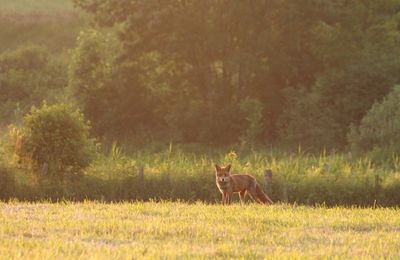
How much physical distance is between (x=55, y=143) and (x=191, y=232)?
572 inches

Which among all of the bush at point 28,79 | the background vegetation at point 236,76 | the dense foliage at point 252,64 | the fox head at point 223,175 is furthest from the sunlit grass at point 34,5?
the fox head at point 223,175

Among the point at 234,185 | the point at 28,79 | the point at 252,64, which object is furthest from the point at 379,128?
the point at 28,79

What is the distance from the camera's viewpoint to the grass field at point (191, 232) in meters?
15.0

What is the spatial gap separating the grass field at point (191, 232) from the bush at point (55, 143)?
8.04m

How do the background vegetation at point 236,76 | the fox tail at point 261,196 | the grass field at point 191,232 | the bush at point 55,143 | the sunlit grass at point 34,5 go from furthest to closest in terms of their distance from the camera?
the sunlit grass at point 34,5 < the background vegetation at point 236,76 < the bush at point 55,143 < the fox tail at point 261,196 < the grass field at point 191,232

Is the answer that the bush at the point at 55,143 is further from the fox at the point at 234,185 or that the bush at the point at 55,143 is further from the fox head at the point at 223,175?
the fox head at the point at 223,175

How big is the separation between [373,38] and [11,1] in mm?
42849

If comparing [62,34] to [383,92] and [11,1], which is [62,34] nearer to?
[11,1]

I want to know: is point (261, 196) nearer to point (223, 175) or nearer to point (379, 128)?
point (223, 175)

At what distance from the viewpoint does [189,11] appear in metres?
51.8

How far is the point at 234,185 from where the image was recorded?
1003 inches

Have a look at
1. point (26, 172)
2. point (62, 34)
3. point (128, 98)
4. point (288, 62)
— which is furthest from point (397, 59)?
point (62, 34)

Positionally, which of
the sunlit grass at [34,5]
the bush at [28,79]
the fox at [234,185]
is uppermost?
the sunlit grass at [34,5]

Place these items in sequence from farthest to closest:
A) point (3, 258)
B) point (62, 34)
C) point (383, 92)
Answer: point (62, 34) < point (383, 92) < point (3, 258)
